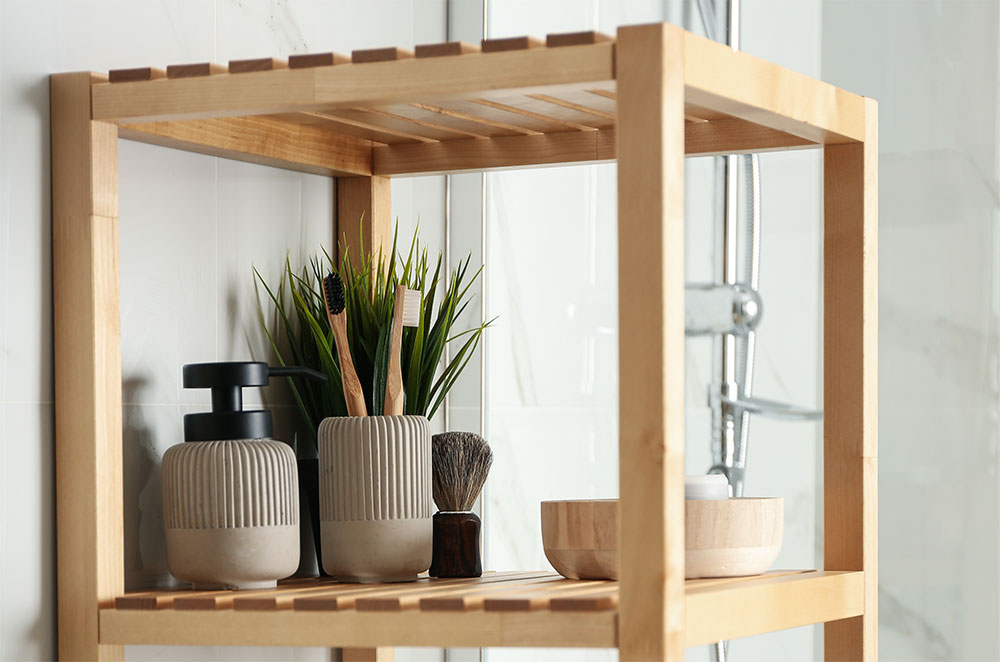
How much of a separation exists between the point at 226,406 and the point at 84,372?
0.30 feet

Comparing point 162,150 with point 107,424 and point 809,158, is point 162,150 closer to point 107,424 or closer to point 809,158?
point 107,424

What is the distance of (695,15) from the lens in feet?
4.36

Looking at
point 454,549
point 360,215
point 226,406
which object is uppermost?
point 360,215

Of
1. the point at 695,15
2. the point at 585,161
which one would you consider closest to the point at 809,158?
the point at 695,15

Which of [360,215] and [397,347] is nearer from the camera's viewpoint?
[397,347]

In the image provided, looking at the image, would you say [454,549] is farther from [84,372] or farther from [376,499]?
[84,372]

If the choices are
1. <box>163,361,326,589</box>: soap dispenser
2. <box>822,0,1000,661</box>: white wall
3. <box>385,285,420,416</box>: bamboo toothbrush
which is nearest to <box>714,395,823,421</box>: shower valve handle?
<box>822,0,1000,661</box>: white wall

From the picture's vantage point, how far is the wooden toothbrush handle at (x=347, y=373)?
991mm

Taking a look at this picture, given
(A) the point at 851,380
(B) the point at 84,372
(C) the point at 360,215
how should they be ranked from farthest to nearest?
(C) the point at 360,215, (A) the point at 851,380, (B) the point at 84,372

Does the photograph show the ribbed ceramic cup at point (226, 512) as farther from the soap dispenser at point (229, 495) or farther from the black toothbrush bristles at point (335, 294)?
the black toothbrush bristles at point (335, 294)

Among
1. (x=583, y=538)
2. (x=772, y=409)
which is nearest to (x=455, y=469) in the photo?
(x=583, y=538)

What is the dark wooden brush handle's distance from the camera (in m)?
1.01

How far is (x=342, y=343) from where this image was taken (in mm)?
1006

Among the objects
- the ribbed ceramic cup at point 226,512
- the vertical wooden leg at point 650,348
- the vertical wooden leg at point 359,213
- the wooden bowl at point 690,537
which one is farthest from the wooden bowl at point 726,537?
the vertical wooden leg at point 359,213
